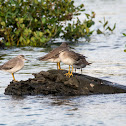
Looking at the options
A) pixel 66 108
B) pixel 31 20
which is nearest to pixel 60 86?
pixel 66 108

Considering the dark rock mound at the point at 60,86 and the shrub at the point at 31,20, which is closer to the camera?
the dark rock mound at the point at 60,86

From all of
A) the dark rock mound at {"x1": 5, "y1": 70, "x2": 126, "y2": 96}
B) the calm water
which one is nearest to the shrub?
the calm water

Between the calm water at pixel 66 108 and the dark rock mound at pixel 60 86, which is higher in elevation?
the dark rock mound at pixel 60 86

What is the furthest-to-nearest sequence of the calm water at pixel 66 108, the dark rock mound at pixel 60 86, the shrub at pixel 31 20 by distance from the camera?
the shrub at pixel 31 20
the dark rock mound at pixel 60 86
the calm water at pixel 66 108

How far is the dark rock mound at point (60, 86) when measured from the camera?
1317 cm

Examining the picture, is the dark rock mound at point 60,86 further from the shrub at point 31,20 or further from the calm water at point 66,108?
the shrub at point 31,20

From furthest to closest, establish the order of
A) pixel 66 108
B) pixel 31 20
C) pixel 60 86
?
pixel 31 20 < pixel 60 86 < pixel 66 108

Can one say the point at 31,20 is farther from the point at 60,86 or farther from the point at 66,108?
the point at 66,108

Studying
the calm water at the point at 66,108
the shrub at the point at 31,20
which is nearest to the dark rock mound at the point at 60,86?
the calm water at the point at 66,108

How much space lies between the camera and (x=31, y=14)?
27.1 meters

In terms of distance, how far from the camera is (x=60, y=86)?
13.2 meters

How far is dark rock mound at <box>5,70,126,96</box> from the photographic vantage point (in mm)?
13172

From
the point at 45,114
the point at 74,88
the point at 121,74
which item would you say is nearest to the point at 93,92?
the point at 74,88

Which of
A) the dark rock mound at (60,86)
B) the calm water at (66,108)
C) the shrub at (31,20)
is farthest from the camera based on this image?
the shrub at (31,20)
